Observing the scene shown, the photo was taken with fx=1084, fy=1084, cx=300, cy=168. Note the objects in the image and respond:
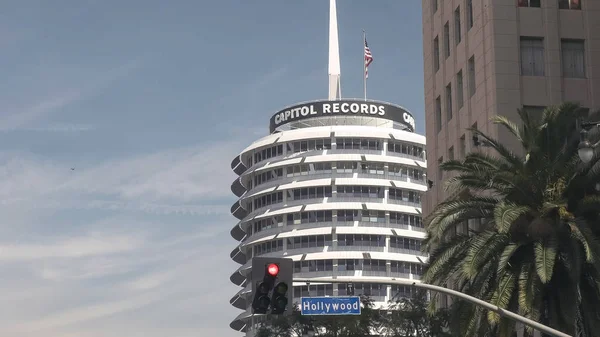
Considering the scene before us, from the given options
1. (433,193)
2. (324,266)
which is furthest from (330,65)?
(433,193)

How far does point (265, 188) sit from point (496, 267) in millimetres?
123923

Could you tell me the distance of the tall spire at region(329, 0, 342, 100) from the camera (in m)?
180

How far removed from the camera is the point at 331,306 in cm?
3444

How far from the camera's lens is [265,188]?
542 ft

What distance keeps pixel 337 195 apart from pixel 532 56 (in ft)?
333

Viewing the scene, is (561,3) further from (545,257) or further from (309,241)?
(309,241)

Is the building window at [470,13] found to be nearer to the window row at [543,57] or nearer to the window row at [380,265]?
the window row at [543,57]

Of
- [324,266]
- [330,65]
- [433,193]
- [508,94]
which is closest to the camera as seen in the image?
[508,94]

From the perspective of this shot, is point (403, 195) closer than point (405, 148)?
Yes

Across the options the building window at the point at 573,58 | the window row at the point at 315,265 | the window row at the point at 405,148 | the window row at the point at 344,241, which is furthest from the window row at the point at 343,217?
the building window at the point at 573,58

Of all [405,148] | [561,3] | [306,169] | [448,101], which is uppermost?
[405,148]

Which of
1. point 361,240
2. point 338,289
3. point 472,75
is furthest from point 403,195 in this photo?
point 472,75

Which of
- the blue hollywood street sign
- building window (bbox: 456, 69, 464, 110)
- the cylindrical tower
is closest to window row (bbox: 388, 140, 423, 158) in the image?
the cylindrical tower

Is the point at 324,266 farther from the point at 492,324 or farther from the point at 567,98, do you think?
the point at 492,324
